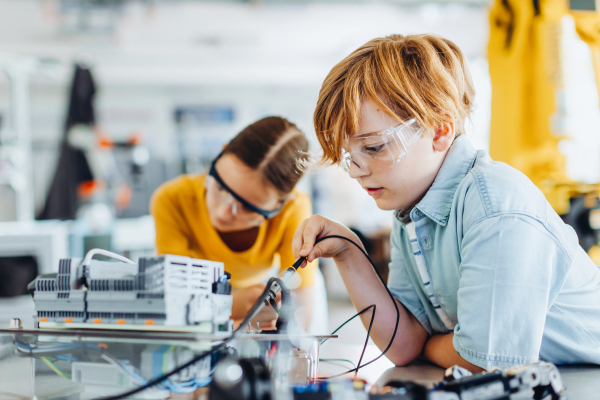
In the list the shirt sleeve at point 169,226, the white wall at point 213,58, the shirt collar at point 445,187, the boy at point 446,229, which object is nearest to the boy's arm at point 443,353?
the boy at point 446,229

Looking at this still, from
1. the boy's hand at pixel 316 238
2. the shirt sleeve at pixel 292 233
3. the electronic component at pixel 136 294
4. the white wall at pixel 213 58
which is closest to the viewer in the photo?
the electronic component at pixel 136 294

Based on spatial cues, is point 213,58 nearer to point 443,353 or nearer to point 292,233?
point 292,233

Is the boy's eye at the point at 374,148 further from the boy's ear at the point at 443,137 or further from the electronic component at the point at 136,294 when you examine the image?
the electronic component at the point at 136,294

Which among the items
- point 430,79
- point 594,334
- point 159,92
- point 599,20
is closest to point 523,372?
point 594,334

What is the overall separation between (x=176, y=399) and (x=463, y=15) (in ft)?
17.3

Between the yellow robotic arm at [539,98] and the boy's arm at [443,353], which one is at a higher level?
the yellow robotic arm at [539,98]

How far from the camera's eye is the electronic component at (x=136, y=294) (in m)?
0.59

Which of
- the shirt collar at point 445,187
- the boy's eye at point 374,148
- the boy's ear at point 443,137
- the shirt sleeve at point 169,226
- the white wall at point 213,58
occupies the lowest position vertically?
the shirt sleeve at point 169,226

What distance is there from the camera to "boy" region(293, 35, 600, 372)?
0.67 meters

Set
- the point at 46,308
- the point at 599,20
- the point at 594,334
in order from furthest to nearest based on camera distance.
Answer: the point at 599,20 < the point at 594,334 < the point at 46,308

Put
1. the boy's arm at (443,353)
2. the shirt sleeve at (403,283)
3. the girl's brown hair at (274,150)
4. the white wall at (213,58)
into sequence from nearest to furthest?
the boy's arm at (443,353), the shirt sleeve at (403,283), the girl's brown hair at (274,150), the white wall at (213,58)

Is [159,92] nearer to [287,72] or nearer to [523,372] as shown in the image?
[287,72]

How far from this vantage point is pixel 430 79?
2.75ft

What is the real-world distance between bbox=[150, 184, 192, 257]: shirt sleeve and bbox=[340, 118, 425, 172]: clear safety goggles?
2.79 feet
